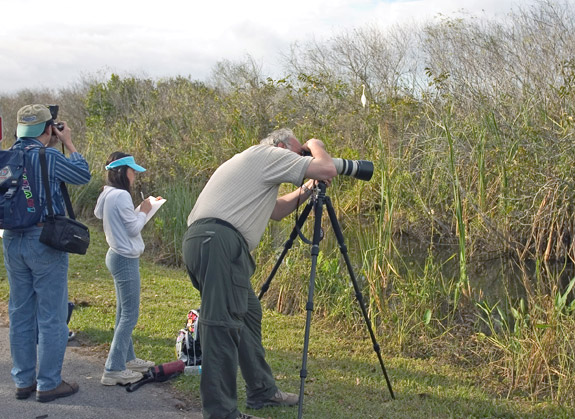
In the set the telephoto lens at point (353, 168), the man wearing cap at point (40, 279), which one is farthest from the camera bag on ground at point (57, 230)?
the telephoto lens at point (353, 168)

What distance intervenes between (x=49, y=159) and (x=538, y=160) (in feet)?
21.5

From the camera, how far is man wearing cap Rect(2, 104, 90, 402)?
4773 mm

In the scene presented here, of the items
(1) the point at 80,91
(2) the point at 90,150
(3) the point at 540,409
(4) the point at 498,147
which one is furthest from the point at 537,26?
(1) the point at 80,91

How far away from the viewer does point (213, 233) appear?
422 centimetres

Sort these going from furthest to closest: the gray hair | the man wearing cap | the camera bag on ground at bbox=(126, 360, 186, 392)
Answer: the camera bag on ground at bbox=(126, 360, 186, 392), the man wearing cap, the gray hair

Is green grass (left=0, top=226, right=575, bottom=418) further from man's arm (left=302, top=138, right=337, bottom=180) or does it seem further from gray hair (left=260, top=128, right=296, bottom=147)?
gray hair (left=260, top=128, right=296, bottom=147)

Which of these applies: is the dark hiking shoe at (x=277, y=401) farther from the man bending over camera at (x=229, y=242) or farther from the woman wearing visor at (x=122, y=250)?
the woman wearing visor at (x=122, y=250)

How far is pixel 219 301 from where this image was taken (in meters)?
4.22

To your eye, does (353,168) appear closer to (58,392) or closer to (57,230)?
(57,230)


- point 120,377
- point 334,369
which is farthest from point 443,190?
point 120,377

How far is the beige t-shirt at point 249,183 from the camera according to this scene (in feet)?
14.2

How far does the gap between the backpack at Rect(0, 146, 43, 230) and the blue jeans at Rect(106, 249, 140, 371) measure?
79cm

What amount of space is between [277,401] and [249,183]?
1.69m

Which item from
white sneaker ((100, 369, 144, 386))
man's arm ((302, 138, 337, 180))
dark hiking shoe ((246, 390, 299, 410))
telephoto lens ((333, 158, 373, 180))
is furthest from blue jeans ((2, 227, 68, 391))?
telephoto lens ((333, 158, 373, 180))
